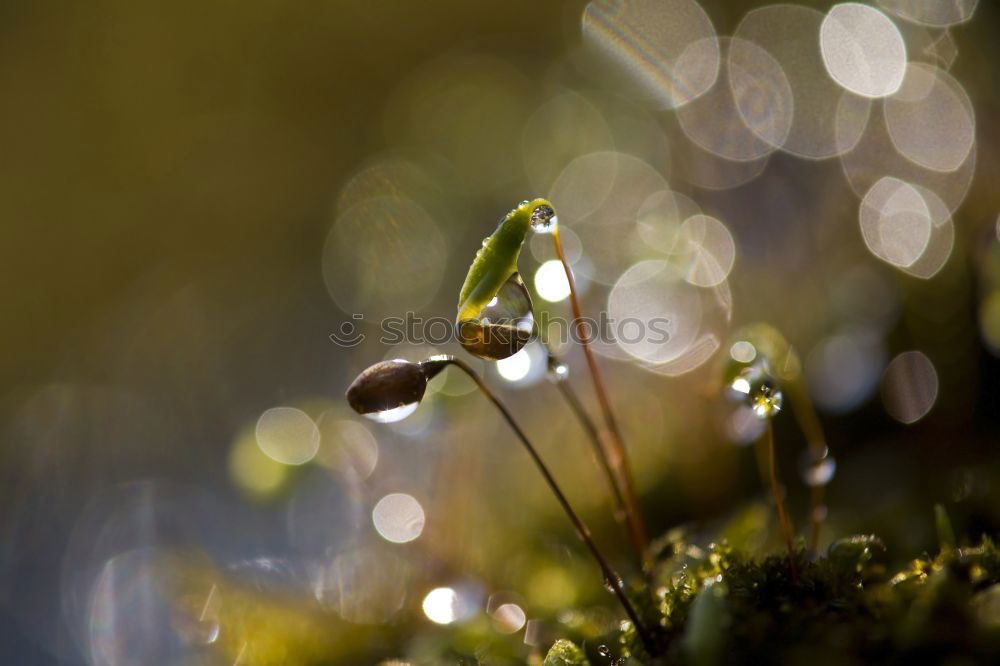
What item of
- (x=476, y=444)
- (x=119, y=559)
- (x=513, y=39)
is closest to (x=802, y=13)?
(x=513, y=39)

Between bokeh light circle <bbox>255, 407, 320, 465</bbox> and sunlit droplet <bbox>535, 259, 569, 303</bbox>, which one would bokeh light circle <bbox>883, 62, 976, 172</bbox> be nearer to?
sunlit droplet <bbox>535, 259, 569, 303</bbox>

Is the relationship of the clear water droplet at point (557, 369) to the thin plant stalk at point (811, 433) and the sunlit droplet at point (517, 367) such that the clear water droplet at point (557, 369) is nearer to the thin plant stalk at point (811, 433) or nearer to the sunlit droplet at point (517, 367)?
the sunlit droplet at point (517, 367)

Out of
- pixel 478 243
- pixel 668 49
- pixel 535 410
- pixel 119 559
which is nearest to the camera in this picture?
pixel 535 410

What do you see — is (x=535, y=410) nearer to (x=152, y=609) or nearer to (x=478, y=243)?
(x=152, y=609)

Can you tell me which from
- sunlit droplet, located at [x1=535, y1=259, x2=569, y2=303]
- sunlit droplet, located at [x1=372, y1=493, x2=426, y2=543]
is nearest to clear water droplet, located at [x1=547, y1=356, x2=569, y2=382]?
sunlit droplet, located at [x1=535, y1=259, x2=569, y2=303]

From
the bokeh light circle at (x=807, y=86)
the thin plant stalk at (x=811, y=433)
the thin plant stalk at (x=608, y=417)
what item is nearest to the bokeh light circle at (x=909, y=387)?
the thin plant stalk at (x=811, y=433)

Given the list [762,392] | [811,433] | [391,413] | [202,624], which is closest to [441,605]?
[202,624]
